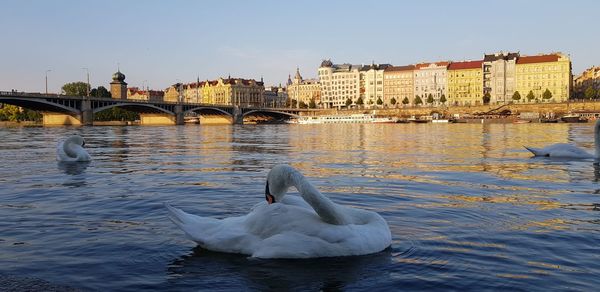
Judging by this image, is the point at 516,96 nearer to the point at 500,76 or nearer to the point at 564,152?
the point at 500,76

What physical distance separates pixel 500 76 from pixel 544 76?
10.5 m

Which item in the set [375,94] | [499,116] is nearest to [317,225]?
[499,116]

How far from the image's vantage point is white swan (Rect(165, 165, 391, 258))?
5480 millimetres

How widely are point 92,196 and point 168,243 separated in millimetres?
4444

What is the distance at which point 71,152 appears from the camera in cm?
1748

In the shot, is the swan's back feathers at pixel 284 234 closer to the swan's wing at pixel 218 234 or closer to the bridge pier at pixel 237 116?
the swan's wing at pixel 218 234

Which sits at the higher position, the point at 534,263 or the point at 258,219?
the point at 258,219

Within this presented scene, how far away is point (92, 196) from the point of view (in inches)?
396

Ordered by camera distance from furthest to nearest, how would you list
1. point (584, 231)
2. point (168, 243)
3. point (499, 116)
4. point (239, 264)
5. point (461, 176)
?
1. point (499, 116)
2. point (461, 176)
3. point (584, 231)
4. point (168, 243)
5. point (239, 264)

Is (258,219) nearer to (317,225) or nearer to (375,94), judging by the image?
(317,225)

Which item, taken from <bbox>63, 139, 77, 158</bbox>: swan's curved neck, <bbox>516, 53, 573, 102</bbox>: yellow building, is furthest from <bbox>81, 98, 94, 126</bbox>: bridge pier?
<bbox>516, 53, 573, 102</bbox>: yellow building

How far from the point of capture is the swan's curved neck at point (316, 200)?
17.6ft

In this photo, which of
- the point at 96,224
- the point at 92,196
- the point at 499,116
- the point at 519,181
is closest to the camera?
the point at 96,224

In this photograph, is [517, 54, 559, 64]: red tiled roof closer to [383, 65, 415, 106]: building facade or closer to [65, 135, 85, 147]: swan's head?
[383, 65, 415, 106]: building facade
